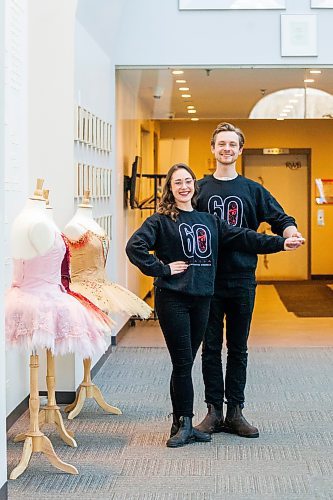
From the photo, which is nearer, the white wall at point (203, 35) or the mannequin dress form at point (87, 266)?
the mannequin dress form at point (87, 266)

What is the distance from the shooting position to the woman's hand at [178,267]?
4.98 m

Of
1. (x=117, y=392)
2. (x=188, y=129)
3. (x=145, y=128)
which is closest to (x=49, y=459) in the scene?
(x=117, y=392)

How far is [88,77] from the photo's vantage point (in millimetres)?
6922

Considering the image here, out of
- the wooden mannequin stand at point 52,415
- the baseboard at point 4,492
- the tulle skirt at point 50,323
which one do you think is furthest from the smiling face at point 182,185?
the baseboard at point 4,492

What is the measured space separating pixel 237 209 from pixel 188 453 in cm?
128

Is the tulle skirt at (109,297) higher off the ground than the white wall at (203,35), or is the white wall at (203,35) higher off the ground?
the white wall at (203,35)

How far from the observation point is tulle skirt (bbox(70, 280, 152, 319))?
223 inches

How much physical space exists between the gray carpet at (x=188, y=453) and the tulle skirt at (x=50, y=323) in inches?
23.3

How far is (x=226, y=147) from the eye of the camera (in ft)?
17.3

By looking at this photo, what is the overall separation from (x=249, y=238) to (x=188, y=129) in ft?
28.6

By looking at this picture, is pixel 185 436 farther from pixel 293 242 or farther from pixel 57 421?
pixel 293 242

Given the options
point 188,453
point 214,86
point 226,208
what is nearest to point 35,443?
point 188,453

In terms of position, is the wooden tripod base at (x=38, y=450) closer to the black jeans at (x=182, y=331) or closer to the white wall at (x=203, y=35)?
the black jeans at (x=182, y=331)

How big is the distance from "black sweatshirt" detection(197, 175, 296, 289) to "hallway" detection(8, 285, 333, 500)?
901 millimetres
